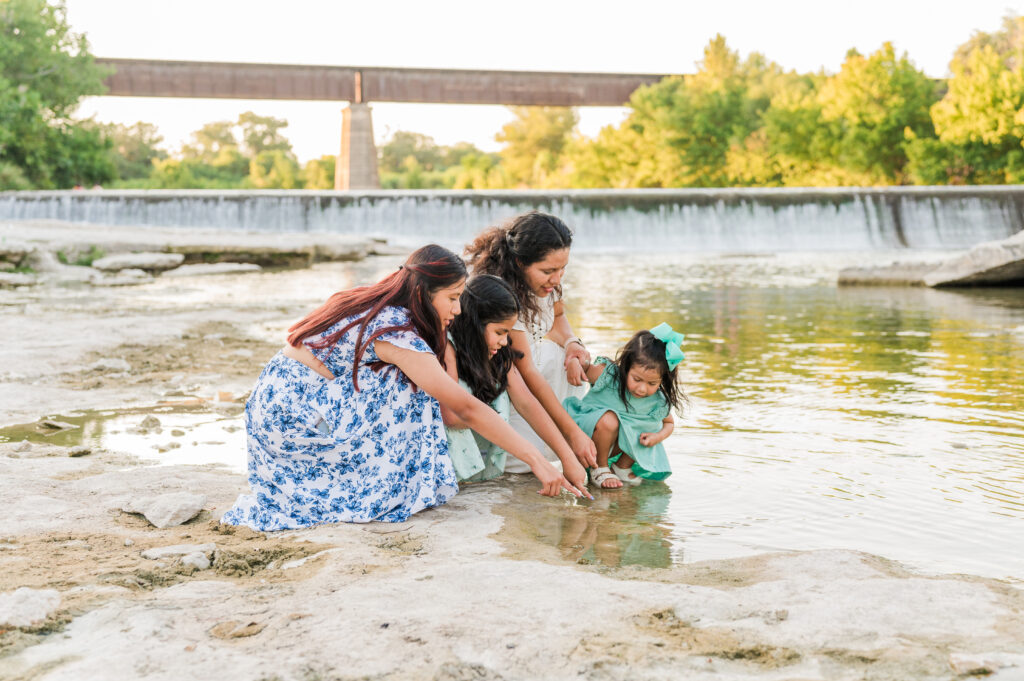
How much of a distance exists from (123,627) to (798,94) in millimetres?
36384

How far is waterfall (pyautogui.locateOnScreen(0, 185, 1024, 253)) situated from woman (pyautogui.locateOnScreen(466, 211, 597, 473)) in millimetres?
17799

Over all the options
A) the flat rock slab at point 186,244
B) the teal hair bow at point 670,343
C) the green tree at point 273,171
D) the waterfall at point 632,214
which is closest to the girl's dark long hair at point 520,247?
the teal hair bow at point 670,343

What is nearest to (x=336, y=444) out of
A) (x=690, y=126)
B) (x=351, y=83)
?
(x=351, y=83)

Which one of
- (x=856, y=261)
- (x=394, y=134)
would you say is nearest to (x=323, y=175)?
(x=394, y=134)

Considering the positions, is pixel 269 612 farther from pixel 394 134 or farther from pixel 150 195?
pixel 394 134

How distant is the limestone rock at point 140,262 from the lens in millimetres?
13688

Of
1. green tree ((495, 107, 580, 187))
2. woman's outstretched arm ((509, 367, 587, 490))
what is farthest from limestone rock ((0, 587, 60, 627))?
green tree ((495, 107, 580, 187))

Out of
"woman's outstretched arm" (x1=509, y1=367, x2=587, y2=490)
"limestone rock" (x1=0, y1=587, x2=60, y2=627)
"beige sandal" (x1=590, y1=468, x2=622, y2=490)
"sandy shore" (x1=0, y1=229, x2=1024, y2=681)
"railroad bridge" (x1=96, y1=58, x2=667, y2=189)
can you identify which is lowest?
"beige sandal" (x1=590, y1=468, x2=622, y2=490)

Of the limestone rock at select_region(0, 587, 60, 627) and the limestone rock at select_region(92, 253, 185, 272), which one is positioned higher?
the limestone rock at select_region(92, 253, 185, 272)

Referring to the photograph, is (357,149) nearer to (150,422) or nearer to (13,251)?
(13,251)

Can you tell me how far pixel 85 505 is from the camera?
3.37 meters

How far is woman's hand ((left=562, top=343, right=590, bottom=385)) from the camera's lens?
13.3 ft

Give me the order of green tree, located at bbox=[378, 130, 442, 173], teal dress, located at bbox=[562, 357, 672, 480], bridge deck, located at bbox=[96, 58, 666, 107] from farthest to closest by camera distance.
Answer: green tree, located at bbox=[378, 130, 442, 173] → bridge deck, located at bbox=[96, 58, 666, 107] → teal dress, located at bbox=[562, 357, 672, 480]

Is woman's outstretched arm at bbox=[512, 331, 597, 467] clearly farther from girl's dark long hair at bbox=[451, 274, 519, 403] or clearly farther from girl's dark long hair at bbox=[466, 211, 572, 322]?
girl's dark long hair at bbox=[466, 211, 572, 322]
